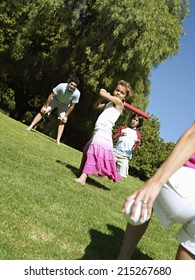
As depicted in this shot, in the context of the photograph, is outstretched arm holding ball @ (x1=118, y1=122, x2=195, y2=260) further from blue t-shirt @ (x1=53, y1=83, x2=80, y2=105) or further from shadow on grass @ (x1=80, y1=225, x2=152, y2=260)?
blue t-shirt @ (x1=53, y1=83, x2=80, y2=105)

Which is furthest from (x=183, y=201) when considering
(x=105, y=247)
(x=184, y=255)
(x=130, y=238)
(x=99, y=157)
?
(x=99, y=157)

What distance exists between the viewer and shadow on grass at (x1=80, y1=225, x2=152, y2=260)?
4.12 meters

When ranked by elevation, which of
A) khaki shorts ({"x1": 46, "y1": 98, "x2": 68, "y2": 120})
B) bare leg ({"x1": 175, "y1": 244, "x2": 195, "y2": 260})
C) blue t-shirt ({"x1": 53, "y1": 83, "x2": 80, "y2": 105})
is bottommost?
khaki shorts ({"x1": 46, "y1": 98, "x2": 68, "y2": 120})

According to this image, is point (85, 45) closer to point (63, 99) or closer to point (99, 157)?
point (63, 99)

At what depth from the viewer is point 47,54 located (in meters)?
28.3

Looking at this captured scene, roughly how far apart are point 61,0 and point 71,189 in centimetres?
2171

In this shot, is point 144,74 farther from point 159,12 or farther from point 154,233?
point 154,233

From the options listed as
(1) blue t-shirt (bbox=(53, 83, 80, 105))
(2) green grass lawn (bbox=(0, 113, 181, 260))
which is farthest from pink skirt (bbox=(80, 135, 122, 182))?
(1) blue t-shirt (bbox=(53, 83, 80, 105))

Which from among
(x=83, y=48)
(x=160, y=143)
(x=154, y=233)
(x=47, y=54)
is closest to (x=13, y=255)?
(x=154, y=233)

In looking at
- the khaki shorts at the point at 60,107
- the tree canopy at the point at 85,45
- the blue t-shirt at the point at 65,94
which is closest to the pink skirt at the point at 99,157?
the blue t-shirt at the point at 65,94

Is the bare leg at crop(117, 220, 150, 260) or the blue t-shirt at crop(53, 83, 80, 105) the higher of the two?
the bare leg at crop(117, 220, 150, 260)

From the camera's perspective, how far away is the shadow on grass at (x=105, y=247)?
412 cm
